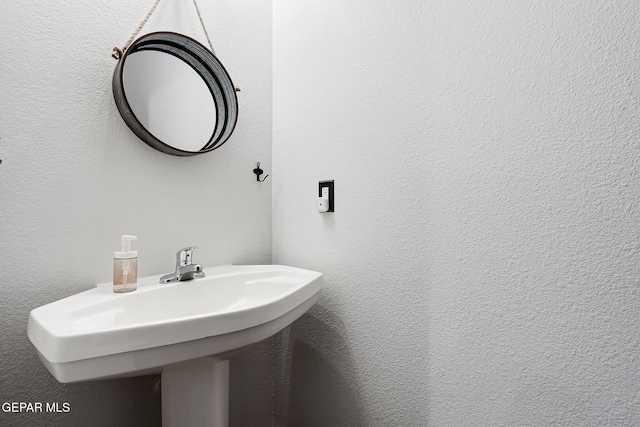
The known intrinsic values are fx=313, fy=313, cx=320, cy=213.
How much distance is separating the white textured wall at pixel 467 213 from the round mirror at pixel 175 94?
0.30 metres

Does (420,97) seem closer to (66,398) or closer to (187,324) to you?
(187,324)

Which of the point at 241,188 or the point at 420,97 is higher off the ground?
the point at 420,97

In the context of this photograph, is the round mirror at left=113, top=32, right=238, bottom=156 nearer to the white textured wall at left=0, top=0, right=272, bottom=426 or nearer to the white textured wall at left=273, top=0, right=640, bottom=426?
the white textured wall at left=0, top=0, right=272, bottom=426

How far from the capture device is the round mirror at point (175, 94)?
94cm

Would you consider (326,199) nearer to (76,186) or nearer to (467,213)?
(467,213)

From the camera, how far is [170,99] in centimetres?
106

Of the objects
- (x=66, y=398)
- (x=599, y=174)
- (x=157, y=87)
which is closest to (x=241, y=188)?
(x=157, y=87)

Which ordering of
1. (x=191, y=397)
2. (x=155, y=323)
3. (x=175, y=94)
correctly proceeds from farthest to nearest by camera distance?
(x=175, y=94)
(x=191, y=397)
(x=155, y=323)

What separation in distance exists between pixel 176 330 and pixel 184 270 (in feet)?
1.31

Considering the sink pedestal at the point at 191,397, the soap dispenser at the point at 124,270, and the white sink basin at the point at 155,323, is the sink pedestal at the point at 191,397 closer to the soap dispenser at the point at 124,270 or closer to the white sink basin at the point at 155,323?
the white sink basin at the point at 155,323

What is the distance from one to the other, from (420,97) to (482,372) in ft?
2.48

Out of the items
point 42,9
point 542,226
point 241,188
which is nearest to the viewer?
point 542,226

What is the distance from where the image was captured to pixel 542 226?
2.31 ft

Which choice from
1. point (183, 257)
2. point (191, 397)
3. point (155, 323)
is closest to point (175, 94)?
point (183, 257)
